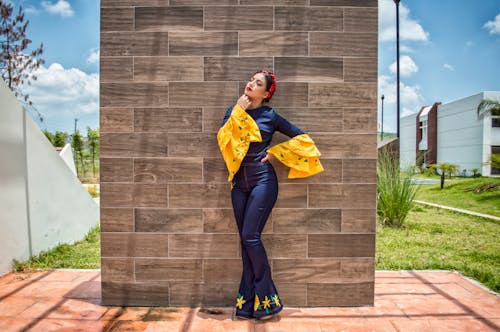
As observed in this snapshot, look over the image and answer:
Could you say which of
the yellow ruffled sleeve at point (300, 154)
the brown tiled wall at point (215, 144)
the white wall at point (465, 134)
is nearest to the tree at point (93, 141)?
the brown tiled wall at point (215, 144)

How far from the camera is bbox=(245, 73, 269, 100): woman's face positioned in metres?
2.42

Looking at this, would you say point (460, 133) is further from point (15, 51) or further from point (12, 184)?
point (12, 184)

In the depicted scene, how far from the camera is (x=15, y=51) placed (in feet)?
27.5

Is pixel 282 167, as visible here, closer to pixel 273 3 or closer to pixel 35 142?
pixel 273 3

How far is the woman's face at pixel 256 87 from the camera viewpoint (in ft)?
7.93

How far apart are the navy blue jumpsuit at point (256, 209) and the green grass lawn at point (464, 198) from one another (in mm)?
6740

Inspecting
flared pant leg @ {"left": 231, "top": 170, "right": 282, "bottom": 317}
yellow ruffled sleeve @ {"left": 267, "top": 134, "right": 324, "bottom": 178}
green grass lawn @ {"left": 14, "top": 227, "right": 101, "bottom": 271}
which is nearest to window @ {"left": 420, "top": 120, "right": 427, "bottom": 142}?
green grass lawn @ {"left": 14, "top": 227, "right": 101, "bottom": 271}

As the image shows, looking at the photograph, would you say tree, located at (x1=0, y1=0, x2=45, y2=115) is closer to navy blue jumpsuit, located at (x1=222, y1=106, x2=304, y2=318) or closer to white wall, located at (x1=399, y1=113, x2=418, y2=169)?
navy blue jumpsuit, located at (x1=222, y1=106, x2=304, y2=318)

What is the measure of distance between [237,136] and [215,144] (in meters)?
0.35

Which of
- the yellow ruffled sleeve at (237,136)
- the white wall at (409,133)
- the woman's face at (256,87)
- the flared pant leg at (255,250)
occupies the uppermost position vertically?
the white wall at (409,133)

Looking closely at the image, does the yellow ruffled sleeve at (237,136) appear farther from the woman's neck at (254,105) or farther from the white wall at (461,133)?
the white wall at (461,133)

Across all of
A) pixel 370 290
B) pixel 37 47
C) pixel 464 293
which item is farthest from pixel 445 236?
pixel 37 47

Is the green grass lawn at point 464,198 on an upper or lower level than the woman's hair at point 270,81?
lower

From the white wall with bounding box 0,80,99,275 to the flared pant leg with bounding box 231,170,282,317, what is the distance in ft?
7.82
